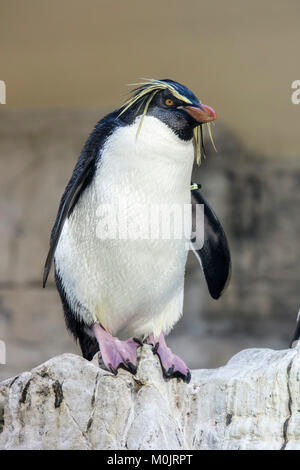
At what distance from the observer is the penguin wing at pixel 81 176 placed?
81.4 inches

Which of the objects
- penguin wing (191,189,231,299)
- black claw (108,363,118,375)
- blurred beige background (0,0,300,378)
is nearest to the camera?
black claw (108,363,118,375)

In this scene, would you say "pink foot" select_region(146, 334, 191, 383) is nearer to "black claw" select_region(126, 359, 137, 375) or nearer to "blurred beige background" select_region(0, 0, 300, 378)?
"black claw" select_region(126, 359, 137, 375)

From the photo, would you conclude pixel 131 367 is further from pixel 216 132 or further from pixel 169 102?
pixel 216 132

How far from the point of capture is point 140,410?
5.93 feet

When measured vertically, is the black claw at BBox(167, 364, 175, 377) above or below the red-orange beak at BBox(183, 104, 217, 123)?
below

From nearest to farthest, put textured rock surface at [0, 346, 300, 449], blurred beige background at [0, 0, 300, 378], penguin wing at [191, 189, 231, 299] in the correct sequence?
textured rock surface at [0, 346, 300, 449]
penguin wing at [191, 189, 231, 299]
blurred beige background at [0, 0, 300, 378]

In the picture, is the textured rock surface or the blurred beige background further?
the blurred beige background

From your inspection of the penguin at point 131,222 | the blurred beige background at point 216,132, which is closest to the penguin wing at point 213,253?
the penguin at point 131,222

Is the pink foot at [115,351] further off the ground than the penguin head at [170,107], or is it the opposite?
the penguin head at [170,107]

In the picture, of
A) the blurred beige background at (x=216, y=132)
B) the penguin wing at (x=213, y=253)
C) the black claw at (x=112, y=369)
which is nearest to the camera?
the black claw at (x=112, y=369)

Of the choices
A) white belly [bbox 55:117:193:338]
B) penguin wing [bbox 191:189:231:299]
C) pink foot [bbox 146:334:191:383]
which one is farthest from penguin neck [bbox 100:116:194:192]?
pink foot [bbox 146:334:191:383]

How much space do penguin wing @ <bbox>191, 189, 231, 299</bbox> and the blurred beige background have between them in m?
1.05

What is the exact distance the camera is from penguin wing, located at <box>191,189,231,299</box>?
7.67ft

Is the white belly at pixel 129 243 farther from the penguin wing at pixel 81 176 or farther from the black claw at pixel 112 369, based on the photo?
the black claw at pixel 112 369
